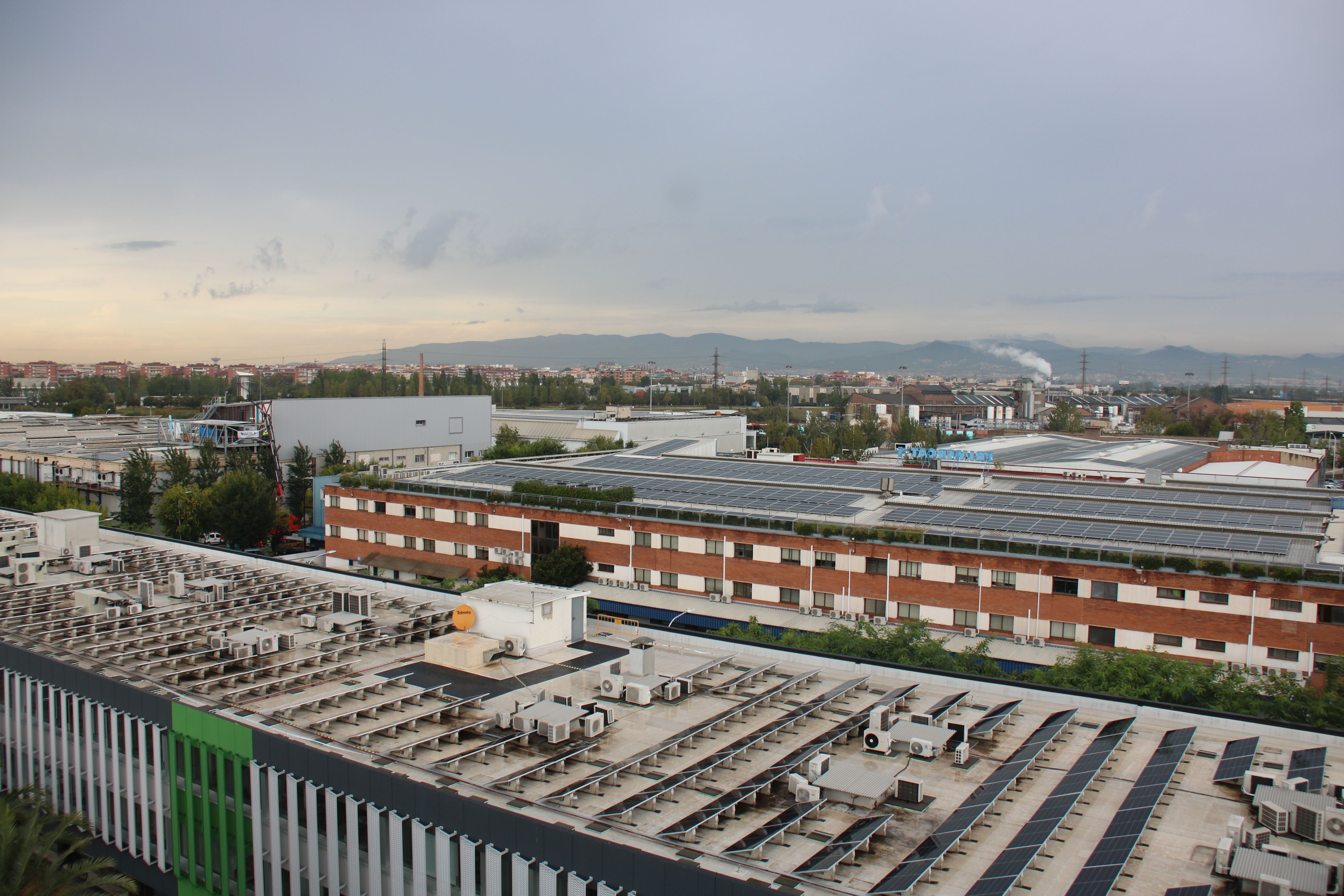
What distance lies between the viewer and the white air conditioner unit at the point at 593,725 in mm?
15375

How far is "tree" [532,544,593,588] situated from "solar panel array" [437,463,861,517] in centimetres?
380

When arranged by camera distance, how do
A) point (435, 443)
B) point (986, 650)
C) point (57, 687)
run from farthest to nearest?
point (435, 443) < point (986, 650) < point (57, 687)

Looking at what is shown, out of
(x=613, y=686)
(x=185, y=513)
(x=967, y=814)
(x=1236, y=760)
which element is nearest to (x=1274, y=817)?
(x=1236, y=760)

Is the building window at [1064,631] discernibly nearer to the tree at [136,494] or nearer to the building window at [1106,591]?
the building window at [1106,591]

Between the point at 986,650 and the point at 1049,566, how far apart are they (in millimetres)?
4020

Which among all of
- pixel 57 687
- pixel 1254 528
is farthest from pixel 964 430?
pixel 57 687

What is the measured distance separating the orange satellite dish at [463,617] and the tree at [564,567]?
1537 centimetres

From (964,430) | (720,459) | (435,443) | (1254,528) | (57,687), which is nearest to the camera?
(57,687)

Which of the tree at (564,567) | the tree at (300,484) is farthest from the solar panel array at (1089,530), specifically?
the tree at (300,484)

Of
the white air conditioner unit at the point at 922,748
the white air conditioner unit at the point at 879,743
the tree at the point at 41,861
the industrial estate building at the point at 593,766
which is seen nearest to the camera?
the industrial estate building at the point at 593,766

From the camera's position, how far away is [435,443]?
3327 inches

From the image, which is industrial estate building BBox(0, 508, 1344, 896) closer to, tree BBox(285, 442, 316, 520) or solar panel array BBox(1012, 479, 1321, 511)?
solar panel array BBox(1012, 479, 1321, 511)

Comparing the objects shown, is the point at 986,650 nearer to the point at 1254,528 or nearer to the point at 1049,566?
the point at 1049,566

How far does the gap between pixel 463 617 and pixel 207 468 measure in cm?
5142
